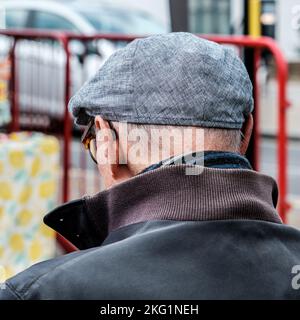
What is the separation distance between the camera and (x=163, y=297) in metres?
1.34

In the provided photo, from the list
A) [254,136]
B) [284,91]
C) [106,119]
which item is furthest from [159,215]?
[254,136]

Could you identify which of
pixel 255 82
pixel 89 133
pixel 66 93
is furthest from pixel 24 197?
pixel 89 133

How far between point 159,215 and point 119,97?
0.23m

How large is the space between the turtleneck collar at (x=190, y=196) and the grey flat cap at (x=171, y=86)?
109 millimetres

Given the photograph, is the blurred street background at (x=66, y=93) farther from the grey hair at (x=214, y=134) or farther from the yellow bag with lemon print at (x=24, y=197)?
the grey hair at (x=214, y=134)

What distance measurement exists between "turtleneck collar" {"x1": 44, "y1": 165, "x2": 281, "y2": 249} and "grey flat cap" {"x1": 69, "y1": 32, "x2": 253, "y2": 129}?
0.11 meters

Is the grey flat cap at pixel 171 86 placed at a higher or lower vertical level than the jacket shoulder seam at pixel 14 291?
higher

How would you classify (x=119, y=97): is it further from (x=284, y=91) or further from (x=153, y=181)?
(x=284, y=91)

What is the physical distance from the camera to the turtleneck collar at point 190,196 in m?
1.38

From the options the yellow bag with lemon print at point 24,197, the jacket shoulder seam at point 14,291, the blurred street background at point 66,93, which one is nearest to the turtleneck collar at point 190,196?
the jacket shoulder seam at point 14,291

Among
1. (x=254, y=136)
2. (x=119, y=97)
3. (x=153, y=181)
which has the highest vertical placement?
(x=119, y=97)

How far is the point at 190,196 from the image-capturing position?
1.38 metres

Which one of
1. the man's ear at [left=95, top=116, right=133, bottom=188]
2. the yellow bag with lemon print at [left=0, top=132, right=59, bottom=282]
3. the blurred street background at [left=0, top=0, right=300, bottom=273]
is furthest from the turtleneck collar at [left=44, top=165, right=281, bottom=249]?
the yellow bag with lemon print at [left=0, top=132, right=59, bottom=282]

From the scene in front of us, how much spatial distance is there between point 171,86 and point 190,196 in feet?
0.68
